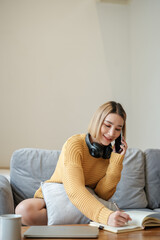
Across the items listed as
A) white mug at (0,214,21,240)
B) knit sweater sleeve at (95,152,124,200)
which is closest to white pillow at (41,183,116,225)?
knit sweater sleeve at (95,152,124,200)

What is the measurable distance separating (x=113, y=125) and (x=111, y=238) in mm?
709

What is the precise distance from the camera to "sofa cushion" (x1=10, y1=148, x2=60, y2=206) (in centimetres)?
220

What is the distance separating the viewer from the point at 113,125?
68.0 inches

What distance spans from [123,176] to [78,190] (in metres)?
1.01

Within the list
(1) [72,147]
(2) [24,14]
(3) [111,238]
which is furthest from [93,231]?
(2) [24,14]

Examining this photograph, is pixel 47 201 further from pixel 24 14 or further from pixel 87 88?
pixel 24 14

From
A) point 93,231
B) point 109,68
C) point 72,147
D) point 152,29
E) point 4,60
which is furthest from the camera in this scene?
point 109,68

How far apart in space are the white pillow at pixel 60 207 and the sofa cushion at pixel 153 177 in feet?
2.66

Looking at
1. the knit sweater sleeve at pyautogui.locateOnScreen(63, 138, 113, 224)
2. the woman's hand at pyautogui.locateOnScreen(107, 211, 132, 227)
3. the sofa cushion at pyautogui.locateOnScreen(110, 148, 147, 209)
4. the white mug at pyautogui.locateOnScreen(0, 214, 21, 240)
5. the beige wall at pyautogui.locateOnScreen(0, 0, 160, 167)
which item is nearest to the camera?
the white mug at pyautogui.locateOnScreen(0, 214, 21, 240)

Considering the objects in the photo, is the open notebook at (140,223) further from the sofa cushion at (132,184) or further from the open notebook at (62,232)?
the sofa cushion at (132,184)

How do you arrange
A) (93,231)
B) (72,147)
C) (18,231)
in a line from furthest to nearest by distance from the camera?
(72,147) → (93,231) → (18,231)

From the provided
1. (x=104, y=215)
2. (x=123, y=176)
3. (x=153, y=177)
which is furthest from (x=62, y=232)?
(x=153, y=177)

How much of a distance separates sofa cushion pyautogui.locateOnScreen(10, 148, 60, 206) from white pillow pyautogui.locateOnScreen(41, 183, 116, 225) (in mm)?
405

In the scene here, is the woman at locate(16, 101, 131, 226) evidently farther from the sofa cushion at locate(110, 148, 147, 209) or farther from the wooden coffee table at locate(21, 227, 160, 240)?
the sofa cushion at locate(110, 148, 147, 209)
